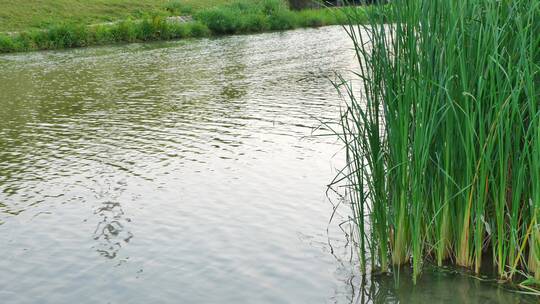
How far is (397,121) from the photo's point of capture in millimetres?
6145

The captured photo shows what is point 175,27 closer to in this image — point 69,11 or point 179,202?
point 69,11

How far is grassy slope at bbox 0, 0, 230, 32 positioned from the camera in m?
35.2

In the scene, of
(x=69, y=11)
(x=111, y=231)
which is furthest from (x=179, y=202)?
(x=69, y=11)

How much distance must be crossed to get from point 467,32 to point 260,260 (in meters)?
3.08

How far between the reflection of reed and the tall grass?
123 inches

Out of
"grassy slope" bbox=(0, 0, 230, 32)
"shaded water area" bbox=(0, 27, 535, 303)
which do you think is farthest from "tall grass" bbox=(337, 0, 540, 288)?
"grassy slope" bbox=(0, 0, 230, 32)

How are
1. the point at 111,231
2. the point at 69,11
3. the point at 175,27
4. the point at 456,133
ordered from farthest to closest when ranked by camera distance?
the point at 69,11 < the point at 175,27 < the point at 111,231 < the point at 456,133

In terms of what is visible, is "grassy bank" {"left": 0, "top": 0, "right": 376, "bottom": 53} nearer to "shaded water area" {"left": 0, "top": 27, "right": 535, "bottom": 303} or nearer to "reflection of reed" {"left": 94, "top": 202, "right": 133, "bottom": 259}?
→ "shaded water area" {"left": 0, "top": 27, "right": 535, "bottom": 303}

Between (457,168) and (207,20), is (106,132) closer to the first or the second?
(457,168)

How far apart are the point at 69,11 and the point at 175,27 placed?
5.98 meters

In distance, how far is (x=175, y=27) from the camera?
123ft

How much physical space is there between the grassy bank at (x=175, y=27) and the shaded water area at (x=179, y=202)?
41.4ft

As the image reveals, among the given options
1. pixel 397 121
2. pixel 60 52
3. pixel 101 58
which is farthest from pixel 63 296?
pixel 60 52

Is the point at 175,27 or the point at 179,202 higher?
the point at 175,27
